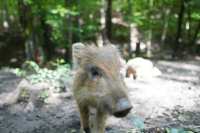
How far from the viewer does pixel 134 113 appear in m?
5.32

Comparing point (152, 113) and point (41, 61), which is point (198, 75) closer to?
point (152, 113)

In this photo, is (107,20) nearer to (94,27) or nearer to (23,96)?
(94,27)

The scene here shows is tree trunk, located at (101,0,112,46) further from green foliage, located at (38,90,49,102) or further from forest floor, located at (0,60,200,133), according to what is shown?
green foliage, located at (38,90,49,102)

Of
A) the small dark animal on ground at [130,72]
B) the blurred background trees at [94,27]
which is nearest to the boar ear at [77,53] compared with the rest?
the small dark animal on ground at [130,72]

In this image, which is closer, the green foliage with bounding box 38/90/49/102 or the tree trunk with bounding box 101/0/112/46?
the green foliage with bounding box 38/90/49/102

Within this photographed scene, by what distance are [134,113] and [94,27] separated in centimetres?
830

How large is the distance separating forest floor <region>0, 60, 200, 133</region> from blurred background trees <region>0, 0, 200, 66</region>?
14.4 ft

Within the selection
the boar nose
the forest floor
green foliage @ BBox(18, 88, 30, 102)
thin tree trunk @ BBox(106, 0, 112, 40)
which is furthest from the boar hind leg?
thin tree trunk @ BBox(106, 0, 112, 40)

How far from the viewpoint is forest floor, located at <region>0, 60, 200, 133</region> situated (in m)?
4.80

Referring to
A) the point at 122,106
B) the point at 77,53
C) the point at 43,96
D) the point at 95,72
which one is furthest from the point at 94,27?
the point at 122,106

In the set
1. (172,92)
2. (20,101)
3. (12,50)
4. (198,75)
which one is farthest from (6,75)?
(12,50)

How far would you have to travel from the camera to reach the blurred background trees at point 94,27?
39.5 ft

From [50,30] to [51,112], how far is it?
955 centimetres

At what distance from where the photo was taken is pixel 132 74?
8.54m
